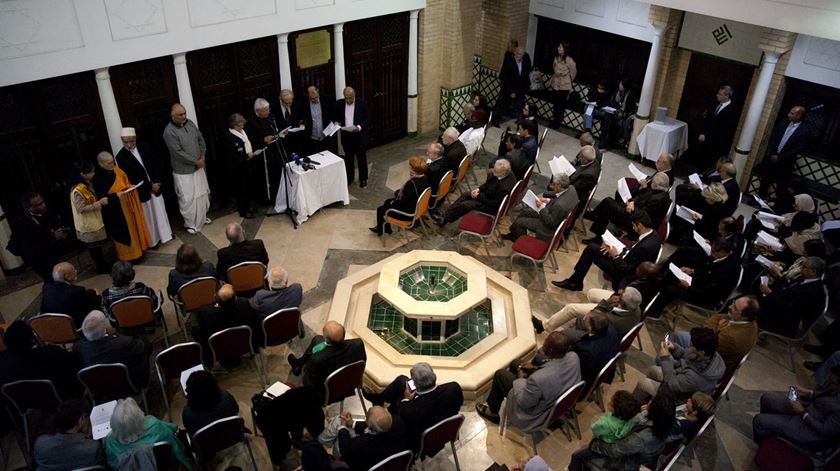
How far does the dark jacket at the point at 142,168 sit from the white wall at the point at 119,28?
3.66 feet

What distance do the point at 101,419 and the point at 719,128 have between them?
33.3 ft

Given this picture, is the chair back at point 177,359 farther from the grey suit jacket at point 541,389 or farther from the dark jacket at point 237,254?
the grey suit jacket at point 541,389

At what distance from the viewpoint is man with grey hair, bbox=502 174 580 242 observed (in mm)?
7719

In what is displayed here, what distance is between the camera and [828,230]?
306 inches

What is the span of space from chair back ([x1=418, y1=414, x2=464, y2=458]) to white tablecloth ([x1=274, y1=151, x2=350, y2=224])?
4.94 meters

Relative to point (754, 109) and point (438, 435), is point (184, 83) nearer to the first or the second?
point (438, 435)

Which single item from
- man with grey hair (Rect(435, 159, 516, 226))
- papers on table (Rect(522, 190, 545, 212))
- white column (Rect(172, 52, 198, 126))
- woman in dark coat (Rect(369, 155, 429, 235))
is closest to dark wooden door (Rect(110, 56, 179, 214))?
white column (Rect(172, 52, 198, 126))

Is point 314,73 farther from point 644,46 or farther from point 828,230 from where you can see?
point 828,230

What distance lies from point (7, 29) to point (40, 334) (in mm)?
3452

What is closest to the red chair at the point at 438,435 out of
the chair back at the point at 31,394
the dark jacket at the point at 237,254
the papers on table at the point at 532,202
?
the dark jacket at the point at 237,254

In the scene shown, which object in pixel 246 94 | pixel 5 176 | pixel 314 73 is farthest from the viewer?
pixel 314 73

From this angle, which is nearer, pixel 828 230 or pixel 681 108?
pixel 828 230

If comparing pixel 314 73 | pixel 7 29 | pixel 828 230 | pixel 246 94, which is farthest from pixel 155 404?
pixel 828 230

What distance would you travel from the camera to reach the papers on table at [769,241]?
7.47 m
